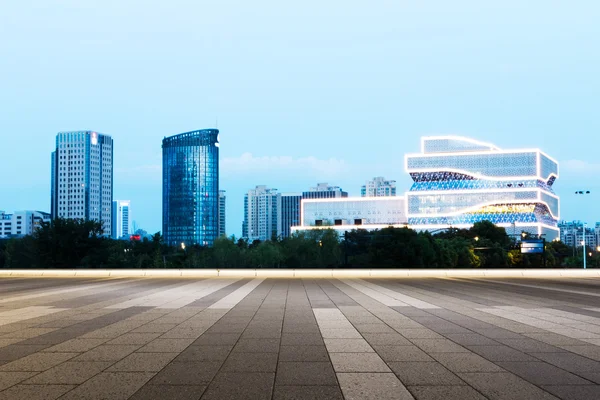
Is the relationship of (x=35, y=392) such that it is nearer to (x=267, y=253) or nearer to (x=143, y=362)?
(x=143, y=362)

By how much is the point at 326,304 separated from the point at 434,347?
9.62 meters

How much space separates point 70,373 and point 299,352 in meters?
3.95

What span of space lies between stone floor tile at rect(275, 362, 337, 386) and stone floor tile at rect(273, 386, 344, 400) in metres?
0.23

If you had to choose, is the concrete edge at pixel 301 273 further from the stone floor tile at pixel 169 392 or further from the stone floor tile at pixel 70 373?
the stone floor tile at pixel 169 392

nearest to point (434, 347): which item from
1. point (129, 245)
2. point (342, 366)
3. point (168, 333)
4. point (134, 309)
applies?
point (342, 366)

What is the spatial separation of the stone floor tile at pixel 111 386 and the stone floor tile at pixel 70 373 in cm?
21

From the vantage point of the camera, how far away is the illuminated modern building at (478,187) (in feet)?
586

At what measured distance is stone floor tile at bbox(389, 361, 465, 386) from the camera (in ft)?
27.0

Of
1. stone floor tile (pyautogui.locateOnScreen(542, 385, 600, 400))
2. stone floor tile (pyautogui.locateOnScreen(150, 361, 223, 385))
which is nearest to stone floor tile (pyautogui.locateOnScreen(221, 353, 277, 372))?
stone floor tile (pyautogui.locateOnScreen(150, 361, 223, 385))

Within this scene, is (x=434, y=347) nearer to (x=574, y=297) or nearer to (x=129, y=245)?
(x=574, y=297)

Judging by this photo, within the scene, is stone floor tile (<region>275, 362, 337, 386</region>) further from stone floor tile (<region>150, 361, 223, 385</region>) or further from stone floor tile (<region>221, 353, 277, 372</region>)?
stone floor tile (<region>150, 361, 223, 385</region>)

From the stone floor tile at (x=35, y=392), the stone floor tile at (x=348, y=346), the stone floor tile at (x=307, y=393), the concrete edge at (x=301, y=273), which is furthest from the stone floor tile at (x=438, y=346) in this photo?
the concrete edge at (x=301, y=273)

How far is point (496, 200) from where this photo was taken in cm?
18112

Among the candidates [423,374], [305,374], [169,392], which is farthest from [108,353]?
[423,374]
